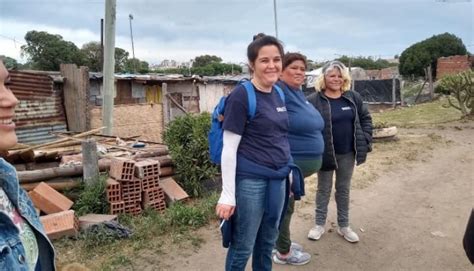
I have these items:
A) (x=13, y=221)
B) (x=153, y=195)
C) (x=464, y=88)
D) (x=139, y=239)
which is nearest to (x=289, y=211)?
(x=139, y=239)

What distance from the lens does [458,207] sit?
5.27 metres

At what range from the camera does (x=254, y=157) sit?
2.57 meters

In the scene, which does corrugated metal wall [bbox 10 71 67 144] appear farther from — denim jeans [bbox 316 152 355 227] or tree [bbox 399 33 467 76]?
tree [bbox 399 33 467 76]

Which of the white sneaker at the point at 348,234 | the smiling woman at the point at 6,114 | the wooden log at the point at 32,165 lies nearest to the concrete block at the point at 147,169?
the wooden log at the point at 32,165

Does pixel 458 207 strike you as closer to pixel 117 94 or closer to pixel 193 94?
pixel 117 94

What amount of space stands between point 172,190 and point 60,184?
4.56 feet

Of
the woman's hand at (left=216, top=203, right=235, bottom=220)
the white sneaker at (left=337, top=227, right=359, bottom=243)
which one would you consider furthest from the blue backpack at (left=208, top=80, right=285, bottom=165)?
the white sneaker at (left=337, top=227, right=359, bottom=243)

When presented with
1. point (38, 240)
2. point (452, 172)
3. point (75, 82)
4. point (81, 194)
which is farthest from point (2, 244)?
point (75, 82)

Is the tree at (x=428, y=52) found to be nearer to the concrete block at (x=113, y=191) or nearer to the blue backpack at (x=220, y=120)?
the concrete block at (x=113, y=191)

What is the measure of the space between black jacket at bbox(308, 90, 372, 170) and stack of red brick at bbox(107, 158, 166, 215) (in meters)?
2.30

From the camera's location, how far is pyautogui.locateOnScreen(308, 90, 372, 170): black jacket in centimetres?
382

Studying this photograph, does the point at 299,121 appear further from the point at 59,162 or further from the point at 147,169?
the point at 59,162

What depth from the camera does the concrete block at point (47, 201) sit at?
4.61 m

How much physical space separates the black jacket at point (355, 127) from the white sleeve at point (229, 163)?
1.55 meters
